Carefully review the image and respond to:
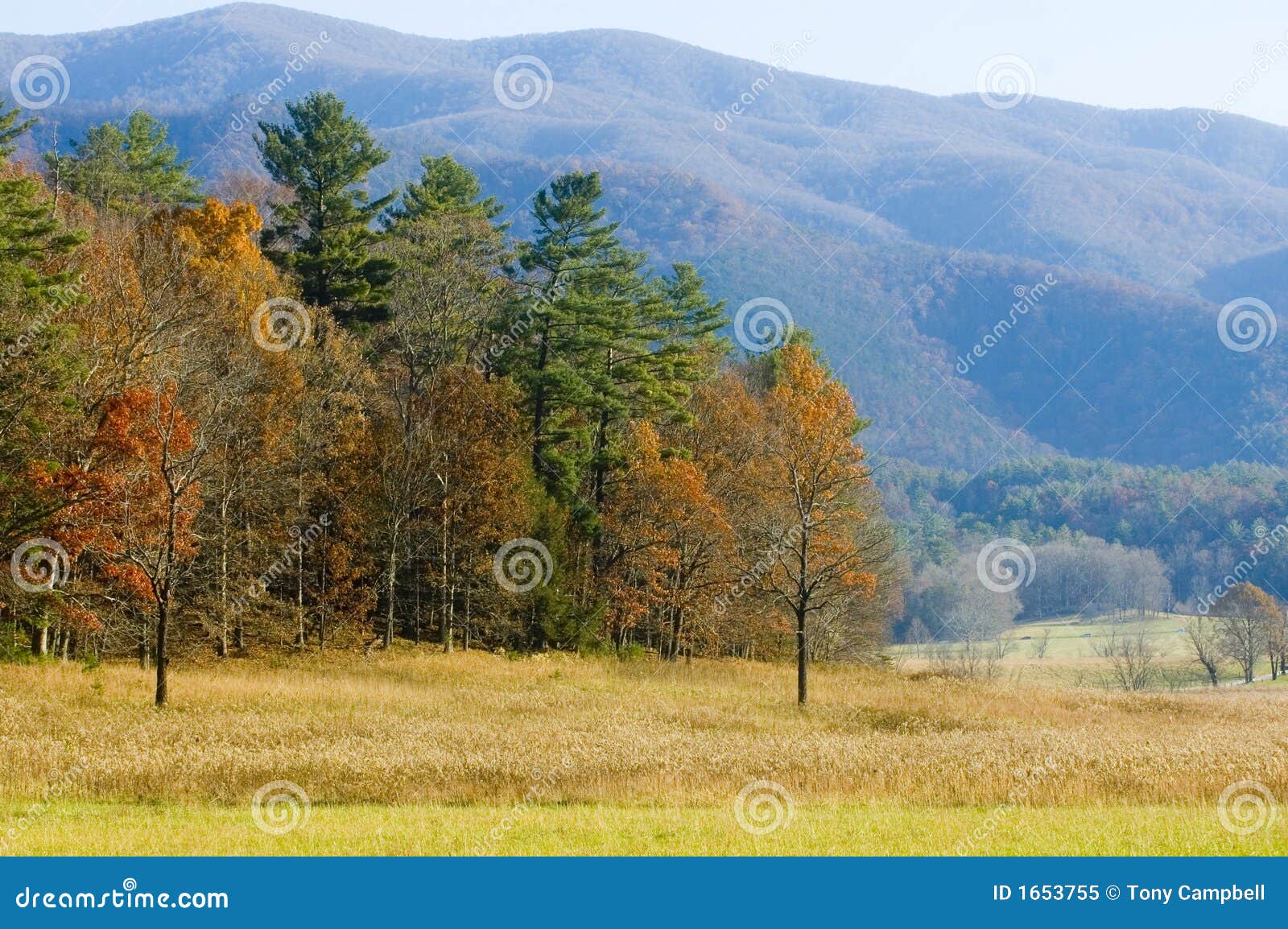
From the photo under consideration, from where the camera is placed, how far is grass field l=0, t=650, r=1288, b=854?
48.9 feet

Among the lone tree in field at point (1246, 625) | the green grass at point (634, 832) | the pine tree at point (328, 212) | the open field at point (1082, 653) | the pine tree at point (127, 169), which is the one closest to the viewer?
the green grass at point (634, 832)

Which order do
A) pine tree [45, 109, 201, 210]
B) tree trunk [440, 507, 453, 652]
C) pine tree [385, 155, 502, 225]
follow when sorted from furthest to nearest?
pine tree [45, 109, 201, 210]
pine tree [385, 155, 502, 225]
tree trunk [440, 507, 453, 652]

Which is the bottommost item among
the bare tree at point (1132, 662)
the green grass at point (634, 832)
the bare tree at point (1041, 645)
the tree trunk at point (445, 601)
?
the bare tree at point (1041, 645)

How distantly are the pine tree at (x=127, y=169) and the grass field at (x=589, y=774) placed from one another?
47.3 meters

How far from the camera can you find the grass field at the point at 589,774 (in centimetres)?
1489

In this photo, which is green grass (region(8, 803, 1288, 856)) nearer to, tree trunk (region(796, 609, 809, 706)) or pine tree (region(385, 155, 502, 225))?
tree trunk (region(796, 609, 809, 706))

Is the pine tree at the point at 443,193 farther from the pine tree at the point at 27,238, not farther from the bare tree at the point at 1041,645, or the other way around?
the bare tree at the point at 1041,645

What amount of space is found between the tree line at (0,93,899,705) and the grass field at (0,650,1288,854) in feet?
15.5

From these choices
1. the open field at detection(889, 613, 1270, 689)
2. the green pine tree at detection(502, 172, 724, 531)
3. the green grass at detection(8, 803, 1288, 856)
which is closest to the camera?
the green grass at detection(8, 803, 1288, 856)

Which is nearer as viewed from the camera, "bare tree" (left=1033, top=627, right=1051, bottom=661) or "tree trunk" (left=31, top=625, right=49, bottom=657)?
"tree trunk" (left=31, top=625, right=49, bottom=657)

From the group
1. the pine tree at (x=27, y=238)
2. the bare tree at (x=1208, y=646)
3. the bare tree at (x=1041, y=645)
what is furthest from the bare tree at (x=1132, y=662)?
the pine tree at (x=27, y=238)

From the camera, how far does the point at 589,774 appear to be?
20.5 m

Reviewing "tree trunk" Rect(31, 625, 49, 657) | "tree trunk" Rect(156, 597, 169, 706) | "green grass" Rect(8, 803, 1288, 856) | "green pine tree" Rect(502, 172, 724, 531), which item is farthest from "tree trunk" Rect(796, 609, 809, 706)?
"tree trunk" Rect(31, 625, 49, 657)

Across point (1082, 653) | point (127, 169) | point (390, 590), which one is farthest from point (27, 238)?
point (1082, 653)
